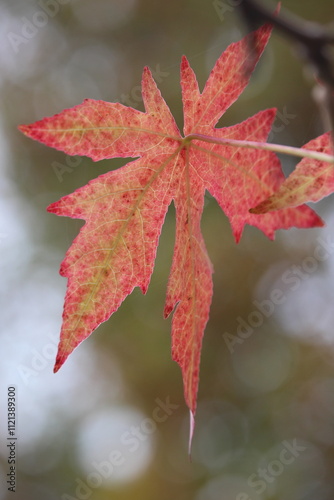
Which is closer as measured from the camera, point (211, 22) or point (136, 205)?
point (136, 205)

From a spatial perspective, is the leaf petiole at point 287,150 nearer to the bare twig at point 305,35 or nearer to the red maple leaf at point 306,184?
the red maple leaf at point 306,184

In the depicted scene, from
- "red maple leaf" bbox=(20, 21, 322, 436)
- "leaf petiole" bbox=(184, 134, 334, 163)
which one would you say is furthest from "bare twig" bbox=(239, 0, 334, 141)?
"red maple leaf" bbox=(20, 21, 322, 436)

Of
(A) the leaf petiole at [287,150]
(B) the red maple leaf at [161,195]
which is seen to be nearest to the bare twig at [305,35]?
(A) the leaf petiole at [287,150]

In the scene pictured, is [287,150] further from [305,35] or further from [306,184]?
[305,35]

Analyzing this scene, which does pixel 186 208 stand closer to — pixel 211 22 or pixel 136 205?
pixel 136 205

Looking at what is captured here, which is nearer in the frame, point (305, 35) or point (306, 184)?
point (305, 35)

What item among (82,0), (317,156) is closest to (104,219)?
(317,156)

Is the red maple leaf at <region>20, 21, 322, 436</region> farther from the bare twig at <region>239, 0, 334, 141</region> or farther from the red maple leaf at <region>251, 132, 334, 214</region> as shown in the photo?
the bare twig at <region>239, 0, 334, 141</region>

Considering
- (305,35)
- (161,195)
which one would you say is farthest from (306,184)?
(305,35)
